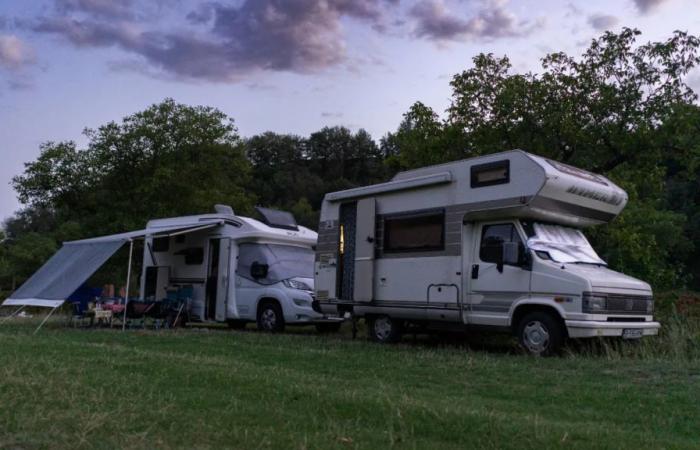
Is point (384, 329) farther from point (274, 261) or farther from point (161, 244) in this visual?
point (161, 244)

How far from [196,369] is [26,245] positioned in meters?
35.6

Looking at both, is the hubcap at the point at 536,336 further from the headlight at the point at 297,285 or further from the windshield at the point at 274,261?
the windshield at the point at 274,261

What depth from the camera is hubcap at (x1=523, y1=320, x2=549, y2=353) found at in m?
10.2

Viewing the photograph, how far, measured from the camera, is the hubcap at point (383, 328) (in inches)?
500

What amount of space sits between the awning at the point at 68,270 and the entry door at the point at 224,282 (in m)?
0.85

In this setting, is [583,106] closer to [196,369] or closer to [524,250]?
[524,250]

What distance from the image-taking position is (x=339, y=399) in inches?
227

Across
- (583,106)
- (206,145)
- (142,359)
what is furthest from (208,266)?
(206,145)

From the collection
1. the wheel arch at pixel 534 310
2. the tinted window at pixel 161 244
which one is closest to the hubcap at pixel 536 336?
the wheel arch at pixel 534 310

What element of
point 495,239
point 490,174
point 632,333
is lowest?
point 632,333

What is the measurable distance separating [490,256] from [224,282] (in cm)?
726

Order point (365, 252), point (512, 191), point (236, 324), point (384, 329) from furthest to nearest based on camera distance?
point (236, 324), point (384, 329), point (365, 252), point (512, 191)

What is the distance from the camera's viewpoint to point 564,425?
5195mm

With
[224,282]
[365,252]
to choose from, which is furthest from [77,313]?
[365,252]
